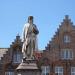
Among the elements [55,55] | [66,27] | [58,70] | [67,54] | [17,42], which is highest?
[66,27]

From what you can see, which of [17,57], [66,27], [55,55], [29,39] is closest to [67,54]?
[55,55]

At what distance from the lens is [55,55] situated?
46.7 metres

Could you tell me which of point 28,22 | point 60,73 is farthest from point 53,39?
point 28,22

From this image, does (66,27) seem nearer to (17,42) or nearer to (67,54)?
(67,54)

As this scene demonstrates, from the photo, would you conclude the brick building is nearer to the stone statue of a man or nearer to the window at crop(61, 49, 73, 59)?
the window at crop(61, 49, 73, 59)

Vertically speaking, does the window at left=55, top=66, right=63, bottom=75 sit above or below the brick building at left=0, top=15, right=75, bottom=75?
below

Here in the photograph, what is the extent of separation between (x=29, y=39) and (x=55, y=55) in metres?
26.9

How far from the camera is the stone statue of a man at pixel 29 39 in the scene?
65.5 feet

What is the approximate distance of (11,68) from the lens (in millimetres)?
47469

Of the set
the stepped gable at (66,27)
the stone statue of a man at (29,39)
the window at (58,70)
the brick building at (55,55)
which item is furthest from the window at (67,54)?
the stone statue of a man at (29,39)

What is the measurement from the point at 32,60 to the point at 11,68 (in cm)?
2802

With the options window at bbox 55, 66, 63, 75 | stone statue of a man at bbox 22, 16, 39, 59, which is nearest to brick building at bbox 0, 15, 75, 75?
window at bbox 55, 66, 63, 75

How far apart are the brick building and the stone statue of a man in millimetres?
26150

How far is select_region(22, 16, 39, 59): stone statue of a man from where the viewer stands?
65.5ft
